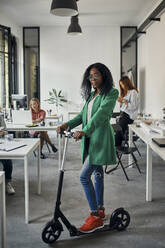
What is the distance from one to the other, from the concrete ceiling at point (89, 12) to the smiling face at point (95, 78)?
4.63 m

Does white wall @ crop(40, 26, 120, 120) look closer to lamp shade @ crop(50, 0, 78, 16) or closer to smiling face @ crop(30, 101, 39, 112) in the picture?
smiling face @ crop(30, 101, 39, 112)

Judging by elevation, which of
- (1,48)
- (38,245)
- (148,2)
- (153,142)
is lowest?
(38,245)

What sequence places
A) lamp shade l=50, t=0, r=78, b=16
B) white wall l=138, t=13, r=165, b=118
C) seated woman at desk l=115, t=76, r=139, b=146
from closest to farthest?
1. lamp shade l=50, t=0, r=78, b=16
2. seated woman at desk l=115, t=76, r=139, b=146
3. white wall l=138, t=13, r=165, b=118

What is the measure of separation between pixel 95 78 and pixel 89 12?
18.5 ft

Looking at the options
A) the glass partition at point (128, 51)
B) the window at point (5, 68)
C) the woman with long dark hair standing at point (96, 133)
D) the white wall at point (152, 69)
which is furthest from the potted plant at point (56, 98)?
the woman with long dark hair standing at point (96, 133)

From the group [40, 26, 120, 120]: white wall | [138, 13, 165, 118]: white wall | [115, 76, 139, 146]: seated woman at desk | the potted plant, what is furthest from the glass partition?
[115, 76, 139, 146]: seated woman at desk

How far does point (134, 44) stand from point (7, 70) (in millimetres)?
4232

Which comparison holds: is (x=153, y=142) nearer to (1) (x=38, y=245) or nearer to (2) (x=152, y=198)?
(2) (x=152, y=198)

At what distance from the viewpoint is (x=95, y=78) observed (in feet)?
8.36

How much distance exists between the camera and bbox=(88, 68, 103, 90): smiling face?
254 cm

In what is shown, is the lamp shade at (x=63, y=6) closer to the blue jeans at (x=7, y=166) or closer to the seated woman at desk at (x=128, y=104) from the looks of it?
the seated woman at desk at (x=128, y=104)

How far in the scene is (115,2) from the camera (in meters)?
6.68

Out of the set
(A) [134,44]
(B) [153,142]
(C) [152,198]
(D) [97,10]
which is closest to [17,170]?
(C) [152,198]

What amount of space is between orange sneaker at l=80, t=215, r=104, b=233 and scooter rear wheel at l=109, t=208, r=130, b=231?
102 millimetres
